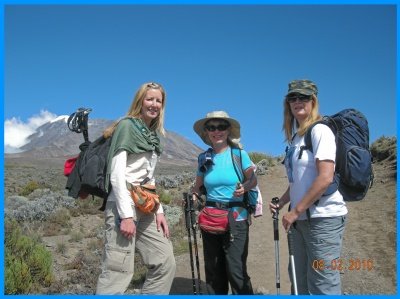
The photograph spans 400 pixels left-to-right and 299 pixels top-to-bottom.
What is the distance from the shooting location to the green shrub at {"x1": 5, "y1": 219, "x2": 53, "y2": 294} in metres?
5.98

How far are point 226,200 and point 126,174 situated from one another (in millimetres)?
1095

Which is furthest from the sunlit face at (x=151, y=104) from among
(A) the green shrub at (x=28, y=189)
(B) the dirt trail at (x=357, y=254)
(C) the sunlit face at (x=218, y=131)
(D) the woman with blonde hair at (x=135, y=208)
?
(A) the green shrub at (x=28, y=189)

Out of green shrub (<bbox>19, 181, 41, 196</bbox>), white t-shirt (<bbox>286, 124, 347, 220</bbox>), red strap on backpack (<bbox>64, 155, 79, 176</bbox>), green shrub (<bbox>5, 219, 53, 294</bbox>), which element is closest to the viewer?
white t-shirt (<bbox>286, 124, 347, 220</bbox>)

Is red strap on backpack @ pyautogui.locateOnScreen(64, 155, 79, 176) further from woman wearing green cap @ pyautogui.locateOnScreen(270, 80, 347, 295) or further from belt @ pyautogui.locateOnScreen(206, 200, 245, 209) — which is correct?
woman wearing green cap @ pyautogui.locateOnScreen(270, 80, 347, 295)

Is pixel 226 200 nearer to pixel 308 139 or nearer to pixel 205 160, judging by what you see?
pixel 205 160

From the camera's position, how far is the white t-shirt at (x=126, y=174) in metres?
3.38

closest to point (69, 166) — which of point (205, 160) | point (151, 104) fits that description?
point (151, 104)

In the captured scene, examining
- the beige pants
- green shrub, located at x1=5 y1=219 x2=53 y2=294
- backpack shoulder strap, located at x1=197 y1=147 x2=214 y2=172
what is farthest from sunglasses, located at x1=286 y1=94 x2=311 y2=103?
green shrub, located at x1=5 y1=219 x2=53 y2=294

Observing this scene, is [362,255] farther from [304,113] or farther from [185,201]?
[304,113]

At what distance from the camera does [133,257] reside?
3.55 meters

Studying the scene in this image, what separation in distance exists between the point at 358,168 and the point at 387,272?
418cm

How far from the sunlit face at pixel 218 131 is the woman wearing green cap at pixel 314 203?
3.05ft

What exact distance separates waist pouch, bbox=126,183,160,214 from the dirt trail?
79.2 inches

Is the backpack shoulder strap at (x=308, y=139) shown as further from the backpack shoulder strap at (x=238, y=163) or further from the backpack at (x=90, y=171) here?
the backpack at (x=90, y=171)
